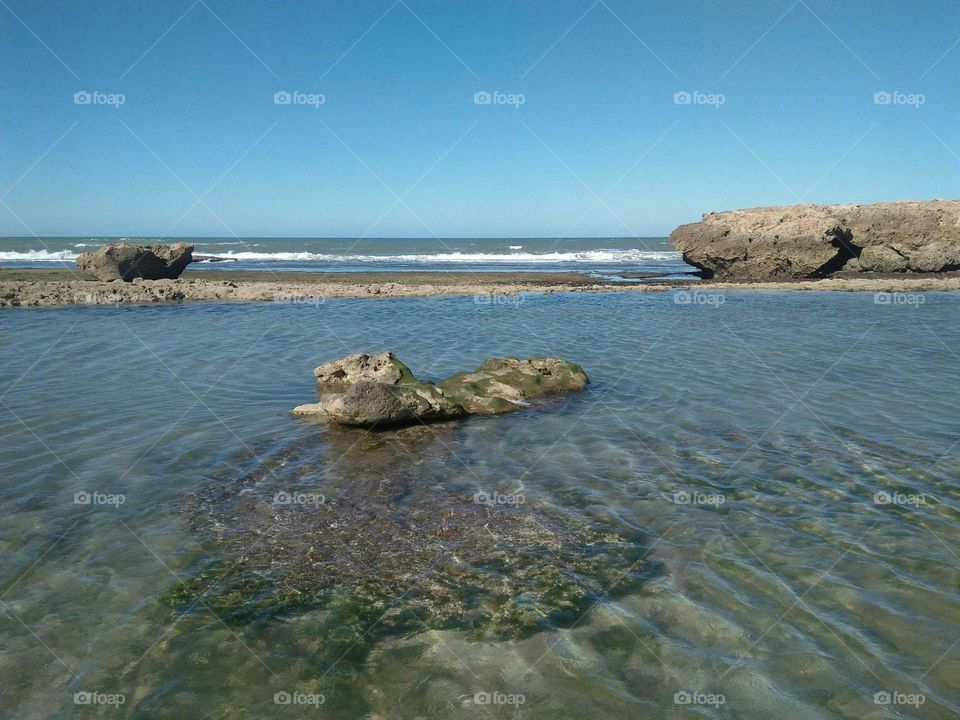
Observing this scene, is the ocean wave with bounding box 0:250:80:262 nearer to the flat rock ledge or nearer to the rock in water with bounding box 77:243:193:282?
the rock in water with bounding box 77:243:193:282

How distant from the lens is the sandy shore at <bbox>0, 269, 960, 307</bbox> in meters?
24.2

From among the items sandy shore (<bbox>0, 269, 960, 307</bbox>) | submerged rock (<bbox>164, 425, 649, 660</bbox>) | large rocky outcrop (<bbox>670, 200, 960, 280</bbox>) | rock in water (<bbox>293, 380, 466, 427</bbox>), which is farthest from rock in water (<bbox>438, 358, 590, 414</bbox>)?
large rocky outcrop (<bbox>670, 200, 960, 280</bbox>)

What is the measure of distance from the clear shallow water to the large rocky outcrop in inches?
900

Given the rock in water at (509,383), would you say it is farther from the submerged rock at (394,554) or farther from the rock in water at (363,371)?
the submerged rock at (394,554)

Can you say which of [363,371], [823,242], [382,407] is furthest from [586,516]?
[823,242]

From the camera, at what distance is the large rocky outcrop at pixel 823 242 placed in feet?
115

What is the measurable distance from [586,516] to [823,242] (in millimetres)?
34898

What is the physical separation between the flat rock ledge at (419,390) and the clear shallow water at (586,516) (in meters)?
0.50

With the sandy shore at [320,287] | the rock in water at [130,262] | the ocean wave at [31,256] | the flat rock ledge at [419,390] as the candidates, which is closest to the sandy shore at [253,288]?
the sandy shore at [320,287]

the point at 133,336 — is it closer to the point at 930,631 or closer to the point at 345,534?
the point at 345,534

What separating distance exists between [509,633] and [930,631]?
9.93ft

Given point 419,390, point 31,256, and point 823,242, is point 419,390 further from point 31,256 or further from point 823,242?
point 31,256

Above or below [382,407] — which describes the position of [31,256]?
above

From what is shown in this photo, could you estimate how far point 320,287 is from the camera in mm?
30531
